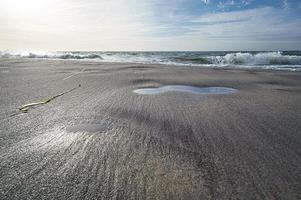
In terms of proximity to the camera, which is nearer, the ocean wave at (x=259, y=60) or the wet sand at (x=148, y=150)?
the wet sand at (x=148, y=150)

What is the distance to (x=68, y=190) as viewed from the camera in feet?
4.95

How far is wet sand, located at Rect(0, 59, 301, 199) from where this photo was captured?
1553 millimetres

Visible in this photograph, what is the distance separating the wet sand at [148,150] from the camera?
1.55 m

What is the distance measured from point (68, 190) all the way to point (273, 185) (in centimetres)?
135

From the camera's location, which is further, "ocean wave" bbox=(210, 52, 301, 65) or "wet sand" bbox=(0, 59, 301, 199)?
"ocean wave" bbox=(210, 52, 301, 65)

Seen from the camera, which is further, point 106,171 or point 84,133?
point 84,133

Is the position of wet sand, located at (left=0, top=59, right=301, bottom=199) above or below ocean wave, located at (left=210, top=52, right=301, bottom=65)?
below

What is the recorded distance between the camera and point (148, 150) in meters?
2.12

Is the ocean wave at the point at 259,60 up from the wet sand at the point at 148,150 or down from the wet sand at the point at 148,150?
up

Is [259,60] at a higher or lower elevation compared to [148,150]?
higher

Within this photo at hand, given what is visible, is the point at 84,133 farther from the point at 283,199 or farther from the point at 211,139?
the point at 283,199

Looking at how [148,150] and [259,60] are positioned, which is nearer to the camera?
[148,150]

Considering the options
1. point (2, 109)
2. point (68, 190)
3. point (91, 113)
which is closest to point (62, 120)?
point (91, 113)

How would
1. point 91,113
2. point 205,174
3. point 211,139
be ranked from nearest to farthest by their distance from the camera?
point 205,174 < point 211,139 < point 91,113
